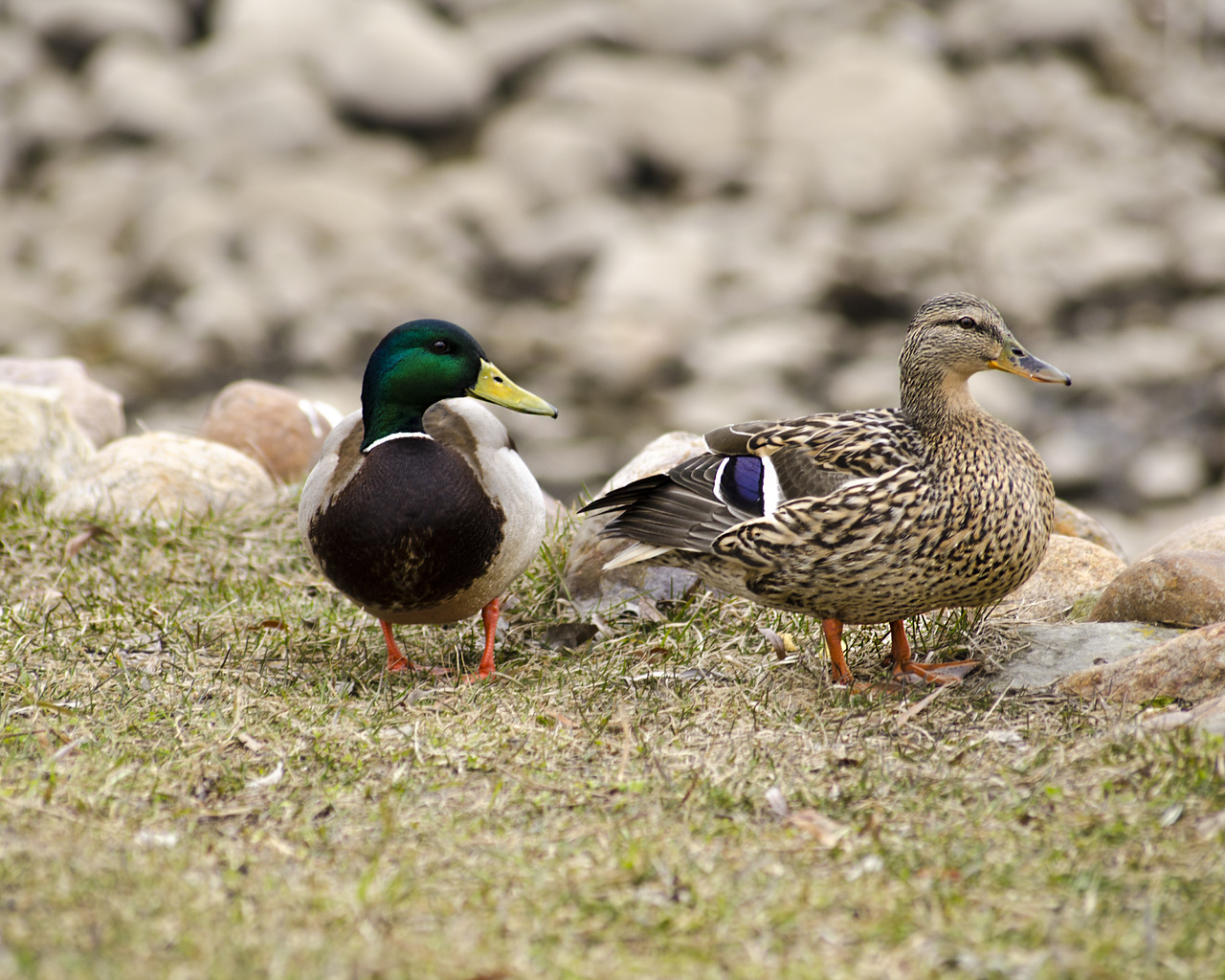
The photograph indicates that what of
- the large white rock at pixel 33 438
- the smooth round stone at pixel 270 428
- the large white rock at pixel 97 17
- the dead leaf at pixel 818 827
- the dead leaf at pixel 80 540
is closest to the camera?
the dead leaf at pixel 818 827

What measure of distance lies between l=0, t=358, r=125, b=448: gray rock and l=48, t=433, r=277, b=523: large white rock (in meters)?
1.09

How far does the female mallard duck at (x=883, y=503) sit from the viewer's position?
3330 mm

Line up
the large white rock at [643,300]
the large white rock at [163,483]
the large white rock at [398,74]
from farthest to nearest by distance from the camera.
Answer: the large white rock at [398,74]
the large white rock at [643,300]
the large white rock at [163,483]

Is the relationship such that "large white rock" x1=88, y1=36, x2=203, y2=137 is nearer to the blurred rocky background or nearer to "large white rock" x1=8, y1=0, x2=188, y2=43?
the blurred rocky background

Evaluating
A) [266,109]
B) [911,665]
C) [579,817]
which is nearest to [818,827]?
[579,817]

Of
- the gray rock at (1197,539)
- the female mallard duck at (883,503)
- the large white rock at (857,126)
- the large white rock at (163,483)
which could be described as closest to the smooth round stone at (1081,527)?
the gray rock at (1197,539)

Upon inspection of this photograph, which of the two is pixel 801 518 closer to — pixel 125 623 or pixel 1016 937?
pixel 1016 937

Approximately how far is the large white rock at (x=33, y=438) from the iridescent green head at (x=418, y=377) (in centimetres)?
214

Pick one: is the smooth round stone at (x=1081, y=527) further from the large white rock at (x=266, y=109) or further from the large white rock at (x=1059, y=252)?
the large white rock at (x=266, y=109)

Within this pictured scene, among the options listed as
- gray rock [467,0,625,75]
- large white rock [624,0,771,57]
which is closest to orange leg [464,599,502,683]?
gray rock [467,0,625,75]

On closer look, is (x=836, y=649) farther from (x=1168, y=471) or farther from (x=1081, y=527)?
(x=1168, y=471)

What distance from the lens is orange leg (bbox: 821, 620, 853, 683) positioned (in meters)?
3.57

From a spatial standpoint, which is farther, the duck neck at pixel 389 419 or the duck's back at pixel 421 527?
the duck neck at pixel 389 419

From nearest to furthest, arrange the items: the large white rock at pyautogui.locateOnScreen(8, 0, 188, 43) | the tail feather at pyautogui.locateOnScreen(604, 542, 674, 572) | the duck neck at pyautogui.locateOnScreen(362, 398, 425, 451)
A: the tail feather at pyautogui.locateOnScreen(604, 542, 674, 572)
the duck neck at pyautogui.locateOnScreen(362, 398, 425, 451)
the large white rock at pyautogui.locateOnScreen(8, 0, 188, 43)
